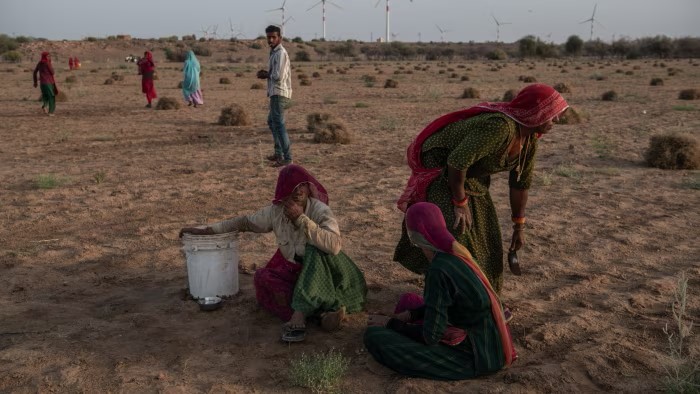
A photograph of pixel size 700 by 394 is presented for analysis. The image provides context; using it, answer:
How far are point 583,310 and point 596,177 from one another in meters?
4.46

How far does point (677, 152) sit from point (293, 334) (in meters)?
6.89

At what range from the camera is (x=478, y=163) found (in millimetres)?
3604

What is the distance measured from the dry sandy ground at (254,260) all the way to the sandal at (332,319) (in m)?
0.06

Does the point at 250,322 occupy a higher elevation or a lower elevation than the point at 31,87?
lower

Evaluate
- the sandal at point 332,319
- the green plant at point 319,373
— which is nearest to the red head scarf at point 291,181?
the sandal at point 332,319

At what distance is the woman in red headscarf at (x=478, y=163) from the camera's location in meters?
3.36

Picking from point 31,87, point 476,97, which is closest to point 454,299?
point 476,97

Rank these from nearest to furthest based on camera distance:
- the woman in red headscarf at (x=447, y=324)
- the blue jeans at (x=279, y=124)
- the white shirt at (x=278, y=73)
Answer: the woman in red headscarf at (x=447, y=324)
the white shirt at (x=278, y=73)
the blue jeans at (x=279, y=124)

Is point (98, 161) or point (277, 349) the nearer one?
point (277, 349)

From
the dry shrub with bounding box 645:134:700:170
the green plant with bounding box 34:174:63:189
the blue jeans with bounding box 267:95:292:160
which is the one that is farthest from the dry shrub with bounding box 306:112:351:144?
the dry shrub with bounding box 645:134:700:170

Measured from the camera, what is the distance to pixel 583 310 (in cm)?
407

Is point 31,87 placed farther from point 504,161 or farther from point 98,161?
point 504,161

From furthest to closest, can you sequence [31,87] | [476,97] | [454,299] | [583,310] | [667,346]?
1. [31,87]
2. [476,97]
3. [583,310]
4. [667,346]
5. [454,299]

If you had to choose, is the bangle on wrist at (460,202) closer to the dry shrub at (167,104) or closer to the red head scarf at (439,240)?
the red head scarf at (439,240)
